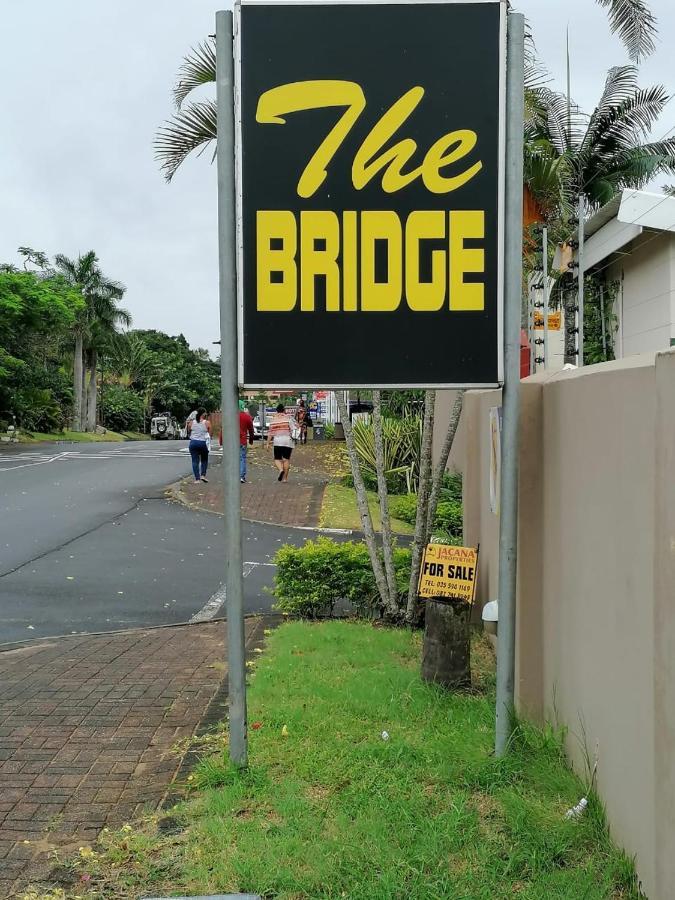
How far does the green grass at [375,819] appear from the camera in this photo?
3230 millimetres

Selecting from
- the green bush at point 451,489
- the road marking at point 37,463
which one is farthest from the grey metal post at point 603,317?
the road marking at point 37,463

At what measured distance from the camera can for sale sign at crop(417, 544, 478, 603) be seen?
18.7 ft

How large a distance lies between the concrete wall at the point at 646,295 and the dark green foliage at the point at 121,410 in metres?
61.4

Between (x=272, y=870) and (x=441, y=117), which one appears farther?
(x=441, y=117)

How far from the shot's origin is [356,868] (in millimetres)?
3309

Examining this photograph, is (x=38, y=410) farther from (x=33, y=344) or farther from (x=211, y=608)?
(x=211, y=608)

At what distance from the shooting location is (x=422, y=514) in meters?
7.21

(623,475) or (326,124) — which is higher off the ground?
(326,124)

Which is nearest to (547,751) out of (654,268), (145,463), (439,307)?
(439,307)

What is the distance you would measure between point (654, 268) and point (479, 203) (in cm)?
1309

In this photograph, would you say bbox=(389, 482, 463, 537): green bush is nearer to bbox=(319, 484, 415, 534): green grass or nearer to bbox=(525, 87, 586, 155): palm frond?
bbox=(319, 484, 415, 534): green grass

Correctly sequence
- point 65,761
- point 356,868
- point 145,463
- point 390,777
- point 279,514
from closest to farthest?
1. point 356,868
2. point 390,777
3. point 65,761
4. point 279,514
5. point 145,463

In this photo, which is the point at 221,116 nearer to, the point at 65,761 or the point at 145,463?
the point at 65,761

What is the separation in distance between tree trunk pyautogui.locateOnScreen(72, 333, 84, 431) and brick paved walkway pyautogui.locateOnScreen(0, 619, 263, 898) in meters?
53.6
